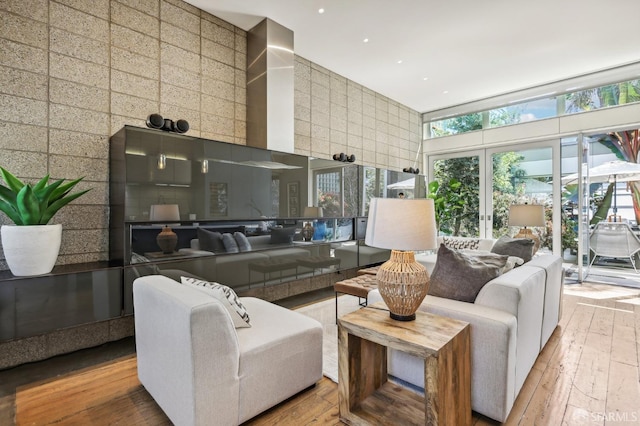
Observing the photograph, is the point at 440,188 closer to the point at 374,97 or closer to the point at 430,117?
the point at 430,117

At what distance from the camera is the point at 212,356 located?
146 cm

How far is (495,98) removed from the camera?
569cm

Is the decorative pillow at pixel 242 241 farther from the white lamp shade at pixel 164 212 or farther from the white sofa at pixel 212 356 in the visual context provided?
the white sofa at pixel 212 356

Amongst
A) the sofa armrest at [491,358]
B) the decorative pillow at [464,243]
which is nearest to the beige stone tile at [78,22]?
the sofa armrest at [491,358]

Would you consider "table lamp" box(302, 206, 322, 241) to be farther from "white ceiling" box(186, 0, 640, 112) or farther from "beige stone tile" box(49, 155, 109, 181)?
"white ceiling" box(186, 0, 640, 112)

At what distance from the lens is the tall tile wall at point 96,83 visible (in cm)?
227

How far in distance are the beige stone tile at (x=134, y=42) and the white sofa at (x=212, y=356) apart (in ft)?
7.10

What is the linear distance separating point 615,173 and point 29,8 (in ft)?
23.7

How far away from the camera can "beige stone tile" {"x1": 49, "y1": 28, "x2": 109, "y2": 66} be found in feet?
7.83

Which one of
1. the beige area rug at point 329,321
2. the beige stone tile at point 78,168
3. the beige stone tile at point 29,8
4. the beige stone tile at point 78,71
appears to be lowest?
the beige area rug at point 329,321

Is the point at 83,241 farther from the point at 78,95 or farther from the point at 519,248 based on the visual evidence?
the point at 519,248

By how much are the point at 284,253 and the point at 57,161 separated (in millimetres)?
2145

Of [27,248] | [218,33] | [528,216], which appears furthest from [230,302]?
[528,216]

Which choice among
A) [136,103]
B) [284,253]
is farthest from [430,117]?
[136,103]
